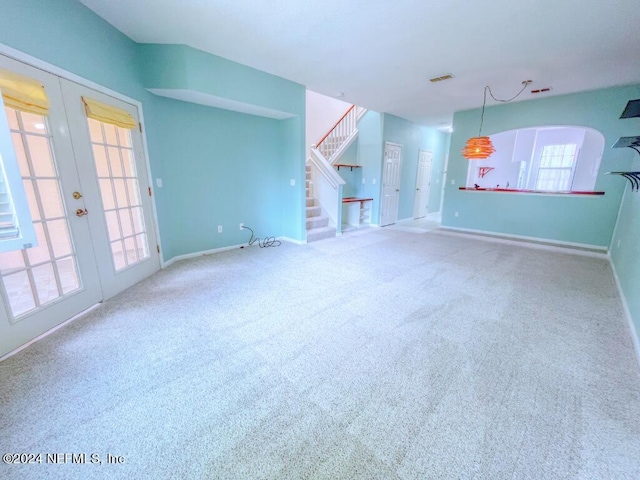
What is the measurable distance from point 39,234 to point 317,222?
4010mm

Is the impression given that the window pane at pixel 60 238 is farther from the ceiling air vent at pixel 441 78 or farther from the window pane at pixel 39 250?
the ceiling air vent at pixel 441 78

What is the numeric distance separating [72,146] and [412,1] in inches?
127

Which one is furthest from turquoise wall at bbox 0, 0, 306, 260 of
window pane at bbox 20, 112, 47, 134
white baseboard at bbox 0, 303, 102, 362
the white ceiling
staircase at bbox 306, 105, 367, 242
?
white baseboard at bbox 0, 303, 102, 362

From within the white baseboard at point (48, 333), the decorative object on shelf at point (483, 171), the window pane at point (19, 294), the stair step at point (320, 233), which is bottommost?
the white baseboard at point (48, 333)

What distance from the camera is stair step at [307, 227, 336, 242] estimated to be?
5002 mm

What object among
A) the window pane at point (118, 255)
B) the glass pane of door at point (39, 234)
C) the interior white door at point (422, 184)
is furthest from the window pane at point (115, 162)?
the interior white door at point (422, 184)

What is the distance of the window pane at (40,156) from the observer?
76.8 inches

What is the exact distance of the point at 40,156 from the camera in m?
2.01

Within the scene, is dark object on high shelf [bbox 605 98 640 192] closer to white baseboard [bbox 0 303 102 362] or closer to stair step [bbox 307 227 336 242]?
stair step [bbox 307 227 336 242]

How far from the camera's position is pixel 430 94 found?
464 centimetres

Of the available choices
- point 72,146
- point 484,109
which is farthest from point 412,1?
point 484,109

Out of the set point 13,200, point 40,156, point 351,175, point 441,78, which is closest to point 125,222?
point 40,156

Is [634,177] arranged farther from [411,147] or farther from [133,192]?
[133,192]

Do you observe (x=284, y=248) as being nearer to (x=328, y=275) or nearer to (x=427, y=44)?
(x=328, y=275)
